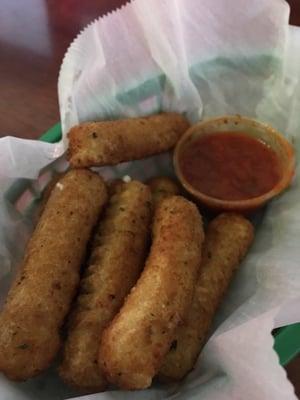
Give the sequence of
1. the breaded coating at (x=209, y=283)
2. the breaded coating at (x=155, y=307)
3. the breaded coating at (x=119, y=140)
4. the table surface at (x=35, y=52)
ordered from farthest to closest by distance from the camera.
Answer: the table surface at (x=35, y=52) → the breaded coating at (x=119, y=140) → the breaded coating at (x=209, y=283) → the breaded coating at (x=155, y=307)

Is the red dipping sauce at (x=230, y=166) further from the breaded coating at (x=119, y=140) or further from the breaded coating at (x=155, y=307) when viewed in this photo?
the breaded coating at (x=155, y=307)

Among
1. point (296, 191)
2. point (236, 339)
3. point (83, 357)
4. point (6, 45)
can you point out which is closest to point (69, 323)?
point (83, 357)

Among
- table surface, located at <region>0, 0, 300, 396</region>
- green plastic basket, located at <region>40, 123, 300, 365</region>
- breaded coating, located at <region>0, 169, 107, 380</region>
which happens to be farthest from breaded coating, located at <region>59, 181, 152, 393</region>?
table surface, located at <region>0, 0, 300, 396</region>

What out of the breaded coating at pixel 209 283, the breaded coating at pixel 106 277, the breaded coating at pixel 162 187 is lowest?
the breaded coating at pixel 209 283

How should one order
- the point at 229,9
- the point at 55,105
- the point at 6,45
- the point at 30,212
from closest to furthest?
the point at 30,212 → the point at 229,9 → the point at 55,105 → the point at 6,45

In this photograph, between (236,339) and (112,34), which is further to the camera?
(112,34)

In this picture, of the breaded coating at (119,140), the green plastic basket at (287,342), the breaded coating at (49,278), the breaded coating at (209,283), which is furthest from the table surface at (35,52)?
the green plastic basket at (287,342)

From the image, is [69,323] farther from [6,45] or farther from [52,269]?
[6,45]
